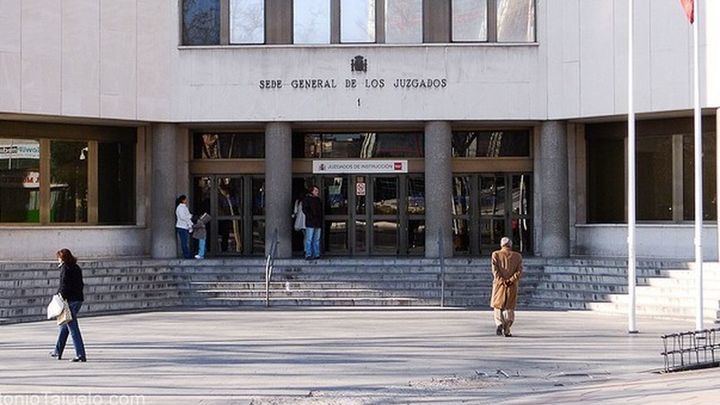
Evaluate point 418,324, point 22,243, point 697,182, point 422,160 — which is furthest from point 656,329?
point 22,243

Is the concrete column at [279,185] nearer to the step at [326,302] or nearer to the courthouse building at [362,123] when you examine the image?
the courthouse building at [362,123]

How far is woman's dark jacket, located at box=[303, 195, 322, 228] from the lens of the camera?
Answer: 31812mm

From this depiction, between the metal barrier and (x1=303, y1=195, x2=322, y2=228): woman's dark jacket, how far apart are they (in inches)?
545

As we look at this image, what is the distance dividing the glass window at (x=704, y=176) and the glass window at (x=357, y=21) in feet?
30.1

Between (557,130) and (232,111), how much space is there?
9.13 m

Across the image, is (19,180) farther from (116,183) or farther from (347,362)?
(347,362)

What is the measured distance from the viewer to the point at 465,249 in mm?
34750

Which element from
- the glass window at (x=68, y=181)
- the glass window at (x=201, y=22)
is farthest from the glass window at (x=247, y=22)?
the glass window at (x=68, y=181)

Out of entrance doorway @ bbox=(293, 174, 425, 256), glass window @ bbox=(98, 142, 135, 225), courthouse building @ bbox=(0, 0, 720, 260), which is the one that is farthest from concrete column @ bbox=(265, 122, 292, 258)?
glass window @ bbox=(98, 142, 135, 225)

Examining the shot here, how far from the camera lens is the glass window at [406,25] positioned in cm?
3269

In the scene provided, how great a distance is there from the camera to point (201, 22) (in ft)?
108

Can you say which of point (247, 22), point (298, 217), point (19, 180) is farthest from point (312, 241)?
point (19, 180)

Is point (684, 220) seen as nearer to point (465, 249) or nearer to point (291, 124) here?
point (465, 249)

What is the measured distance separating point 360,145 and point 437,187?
3650 mm
